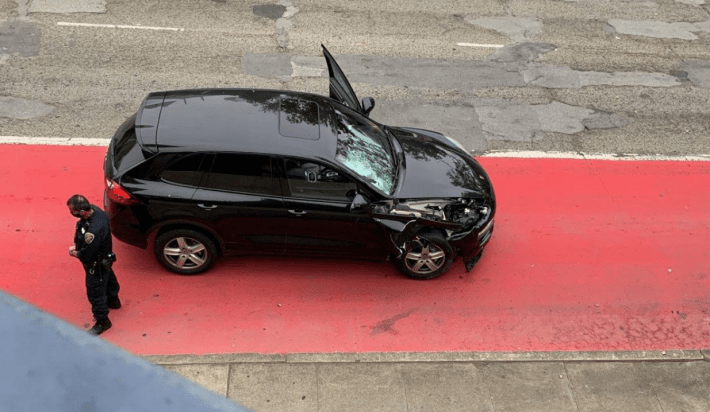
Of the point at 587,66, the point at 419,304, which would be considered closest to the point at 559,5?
the point at 587,66

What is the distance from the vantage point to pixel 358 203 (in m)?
7.66

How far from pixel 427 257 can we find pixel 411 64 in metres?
5.46

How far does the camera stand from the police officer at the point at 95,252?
261 inches

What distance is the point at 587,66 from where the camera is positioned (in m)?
13.0

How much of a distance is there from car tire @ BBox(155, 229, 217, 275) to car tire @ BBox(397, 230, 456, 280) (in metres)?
2.20

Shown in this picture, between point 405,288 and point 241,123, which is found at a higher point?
point 241,123

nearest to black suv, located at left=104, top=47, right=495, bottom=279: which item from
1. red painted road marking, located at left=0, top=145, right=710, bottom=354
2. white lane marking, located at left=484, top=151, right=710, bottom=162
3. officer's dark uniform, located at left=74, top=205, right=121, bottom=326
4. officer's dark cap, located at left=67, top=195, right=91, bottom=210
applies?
red painted road marking, located at left=0, top=145, right=710, bottom=354

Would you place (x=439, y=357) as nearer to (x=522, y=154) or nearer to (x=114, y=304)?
(x=114, y=304)

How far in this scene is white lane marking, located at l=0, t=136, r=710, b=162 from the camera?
995 centimetres

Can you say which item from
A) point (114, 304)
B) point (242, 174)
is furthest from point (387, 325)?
point (114, 304)

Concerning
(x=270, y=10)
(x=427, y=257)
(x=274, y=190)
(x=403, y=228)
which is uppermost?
(x=274, y=190)

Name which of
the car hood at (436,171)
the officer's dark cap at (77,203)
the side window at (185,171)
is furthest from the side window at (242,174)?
the car hood at (436,171)

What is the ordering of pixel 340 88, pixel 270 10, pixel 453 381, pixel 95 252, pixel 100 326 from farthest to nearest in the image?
pixel 270 10, pixel 340 88, pixel 100 326, pixel 453 381, pixel 95 252

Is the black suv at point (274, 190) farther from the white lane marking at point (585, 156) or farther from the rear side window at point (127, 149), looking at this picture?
the white lane marking at point (585, 156)
